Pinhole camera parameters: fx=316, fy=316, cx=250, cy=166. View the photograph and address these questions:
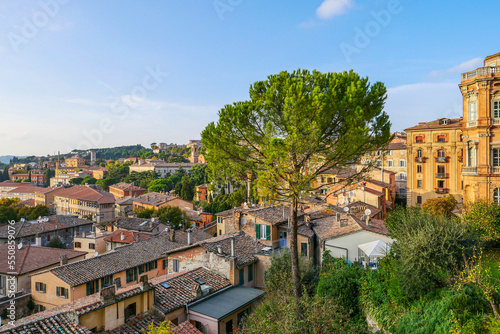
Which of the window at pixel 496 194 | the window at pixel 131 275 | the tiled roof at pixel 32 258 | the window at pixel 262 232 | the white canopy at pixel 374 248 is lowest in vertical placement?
the window at pixel 131 275

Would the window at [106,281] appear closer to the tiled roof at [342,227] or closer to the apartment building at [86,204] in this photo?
the tiled roof at [342,227]

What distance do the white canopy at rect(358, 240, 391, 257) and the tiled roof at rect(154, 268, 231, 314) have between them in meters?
7.03

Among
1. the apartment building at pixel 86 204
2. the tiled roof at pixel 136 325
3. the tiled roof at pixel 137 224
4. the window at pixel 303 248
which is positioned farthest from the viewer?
the apartment building at pixel 86 204

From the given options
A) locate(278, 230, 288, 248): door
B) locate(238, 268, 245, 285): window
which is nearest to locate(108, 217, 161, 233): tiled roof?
locate(278, 230, 288, 248): door

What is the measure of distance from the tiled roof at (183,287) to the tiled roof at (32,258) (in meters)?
14.0

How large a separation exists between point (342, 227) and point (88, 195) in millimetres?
59341

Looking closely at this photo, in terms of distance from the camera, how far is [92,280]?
18984 mm

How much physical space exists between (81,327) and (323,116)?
10.9 m

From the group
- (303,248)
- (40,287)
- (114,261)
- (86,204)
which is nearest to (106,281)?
(114,261)

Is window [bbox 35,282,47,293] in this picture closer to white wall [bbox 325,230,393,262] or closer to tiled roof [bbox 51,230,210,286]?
tiled roof [bbox 51,230,210,286]

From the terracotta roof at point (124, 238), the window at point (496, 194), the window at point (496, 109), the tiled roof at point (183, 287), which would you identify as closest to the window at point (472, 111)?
the window at point (496, 109)

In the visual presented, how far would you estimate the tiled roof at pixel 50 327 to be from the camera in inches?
378

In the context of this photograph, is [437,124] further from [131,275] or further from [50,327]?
[50,327]

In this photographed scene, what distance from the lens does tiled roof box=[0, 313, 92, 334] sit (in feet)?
31.5
